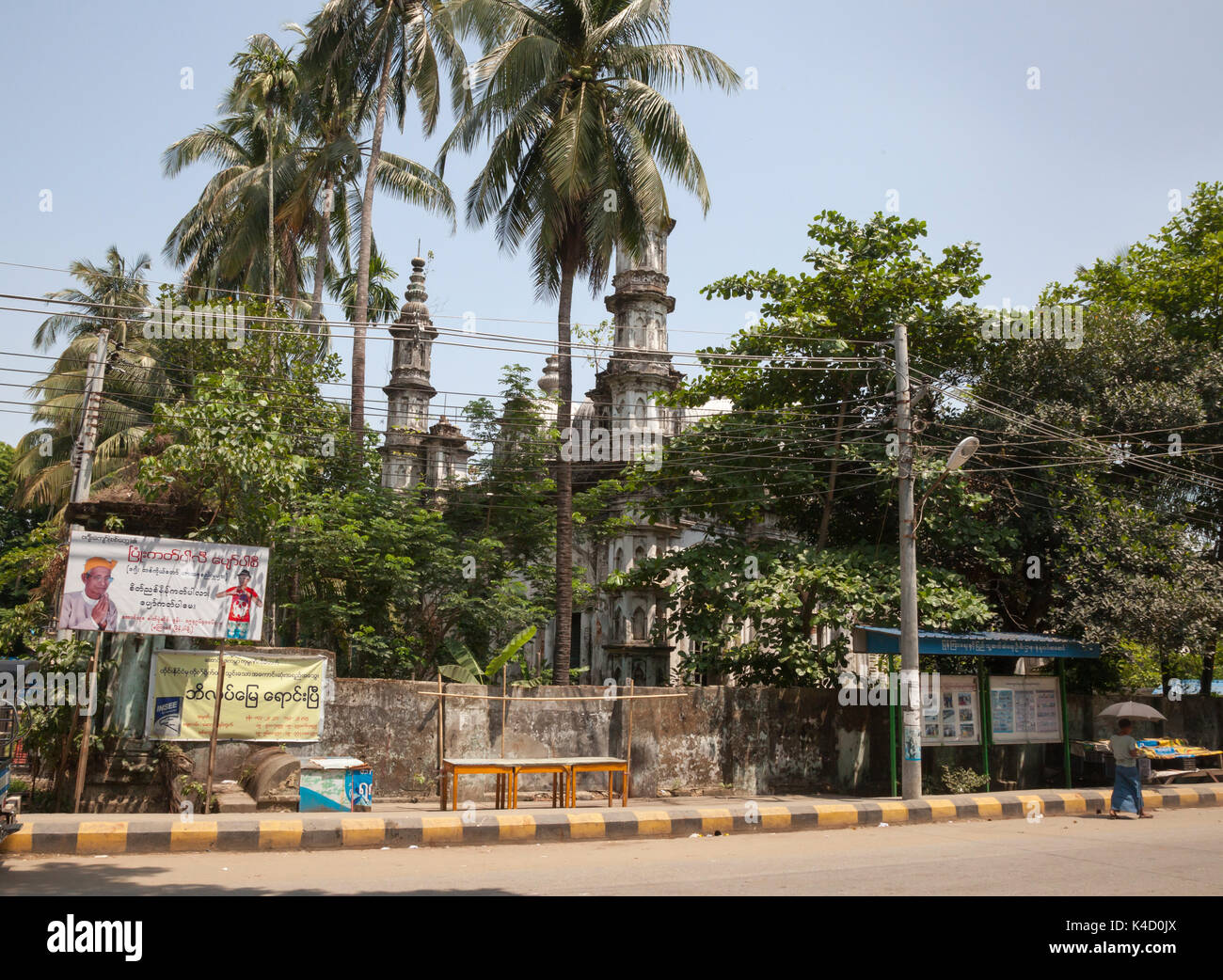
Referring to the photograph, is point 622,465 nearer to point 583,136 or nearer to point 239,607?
point 583,136

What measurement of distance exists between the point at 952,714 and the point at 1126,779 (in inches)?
99.9

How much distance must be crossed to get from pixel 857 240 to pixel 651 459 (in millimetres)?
5392

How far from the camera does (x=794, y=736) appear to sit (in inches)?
618

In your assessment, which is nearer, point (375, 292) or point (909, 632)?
point (909, 632)

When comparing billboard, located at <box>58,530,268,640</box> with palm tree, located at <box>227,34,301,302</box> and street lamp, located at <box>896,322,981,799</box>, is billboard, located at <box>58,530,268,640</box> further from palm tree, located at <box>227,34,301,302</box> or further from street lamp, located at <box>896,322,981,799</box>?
palm tree, located at <box>227,34,301,302</box>

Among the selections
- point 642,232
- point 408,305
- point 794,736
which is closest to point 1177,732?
point 794,736

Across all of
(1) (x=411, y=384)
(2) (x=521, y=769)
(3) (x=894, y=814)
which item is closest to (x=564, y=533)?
(2) (x=521, y=769)

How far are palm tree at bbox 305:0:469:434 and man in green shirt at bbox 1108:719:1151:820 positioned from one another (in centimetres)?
1598

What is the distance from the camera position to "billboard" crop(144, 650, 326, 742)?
1198 centimetres

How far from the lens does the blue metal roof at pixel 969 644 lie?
1419cm

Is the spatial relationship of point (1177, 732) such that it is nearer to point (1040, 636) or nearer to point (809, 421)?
point (1040, 636)

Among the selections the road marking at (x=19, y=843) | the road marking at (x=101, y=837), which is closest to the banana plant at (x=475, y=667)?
the road marking at (x=101, y=837)

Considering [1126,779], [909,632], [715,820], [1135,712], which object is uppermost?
[909,632]

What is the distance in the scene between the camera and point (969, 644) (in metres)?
14.5
